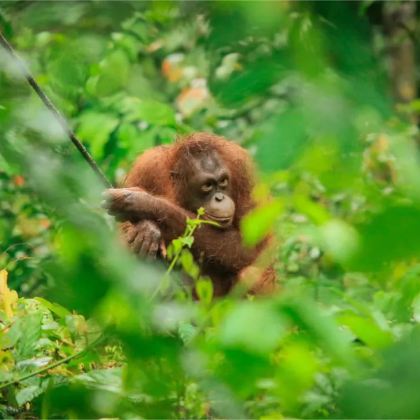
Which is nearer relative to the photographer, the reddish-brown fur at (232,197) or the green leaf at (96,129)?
the reddish-brown fur at (232,197)

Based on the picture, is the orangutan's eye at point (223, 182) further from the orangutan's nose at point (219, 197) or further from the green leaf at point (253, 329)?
the green leaf at point (253, 329)

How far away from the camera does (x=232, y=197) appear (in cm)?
488

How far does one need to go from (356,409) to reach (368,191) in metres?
0.35

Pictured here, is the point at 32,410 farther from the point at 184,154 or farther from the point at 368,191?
the point at 184,154

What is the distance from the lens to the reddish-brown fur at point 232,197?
15.7ft

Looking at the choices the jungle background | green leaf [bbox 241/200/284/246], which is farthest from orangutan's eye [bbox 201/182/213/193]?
green leaf [bbox 241/200/284/246]

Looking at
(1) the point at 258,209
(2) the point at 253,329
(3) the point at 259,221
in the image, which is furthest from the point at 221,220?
(2) the point at 253,329

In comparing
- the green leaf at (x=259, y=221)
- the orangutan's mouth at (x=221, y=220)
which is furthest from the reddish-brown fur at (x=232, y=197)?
the green leaf at (x=259, y=221)

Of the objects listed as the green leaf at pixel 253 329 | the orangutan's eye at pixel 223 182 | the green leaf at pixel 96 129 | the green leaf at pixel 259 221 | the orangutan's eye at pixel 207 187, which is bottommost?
the green leaf at pixel 96 129

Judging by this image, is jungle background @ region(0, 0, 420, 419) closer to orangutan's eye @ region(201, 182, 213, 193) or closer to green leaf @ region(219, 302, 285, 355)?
green leaf @ region(219, 302, 285, 355)

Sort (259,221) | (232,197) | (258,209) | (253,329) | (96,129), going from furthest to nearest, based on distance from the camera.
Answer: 1. (96,129)
2. (232,197)
3. (258,209)
4. (259,221)
5. (253,329)

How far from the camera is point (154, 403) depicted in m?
1.13

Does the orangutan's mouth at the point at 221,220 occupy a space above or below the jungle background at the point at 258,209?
below

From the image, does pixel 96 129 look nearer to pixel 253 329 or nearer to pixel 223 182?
pixel 223 182
